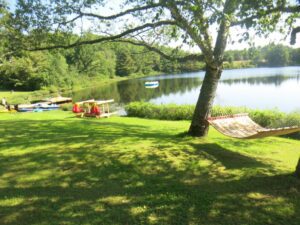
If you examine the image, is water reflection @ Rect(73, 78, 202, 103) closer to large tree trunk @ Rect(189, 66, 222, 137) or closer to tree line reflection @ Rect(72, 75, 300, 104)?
tree line reflection @ Rect(72, 75, 300, 104)

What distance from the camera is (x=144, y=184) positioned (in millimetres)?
5160

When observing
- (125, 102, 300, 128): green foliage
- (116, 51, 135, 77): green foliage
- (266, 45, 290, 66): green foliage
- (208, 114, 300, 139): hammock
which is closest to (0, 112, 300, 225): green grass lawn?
(208, 114, 300, 139): hammock

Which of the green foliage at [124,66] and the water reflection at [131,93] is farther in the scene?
the green foliage at [124,66]

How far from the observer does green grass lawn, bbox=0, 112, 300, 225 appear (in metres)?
4.06

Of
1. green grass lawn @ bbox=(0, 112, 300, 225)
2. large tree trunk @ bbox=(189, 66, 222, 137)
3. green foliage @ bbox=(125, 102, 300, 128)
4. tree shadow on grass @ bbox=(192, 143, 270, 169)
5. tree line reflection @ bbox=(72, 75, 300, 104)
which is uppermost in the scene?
large tree trunk @ bbox=(189, 66, 222, 137)

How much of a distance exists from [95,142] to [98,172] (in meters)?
2.53

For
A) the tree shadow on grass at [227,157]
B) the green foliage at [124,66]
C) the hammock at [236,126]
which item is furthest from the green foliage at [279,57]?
the tree shadow on grass at [227,157]

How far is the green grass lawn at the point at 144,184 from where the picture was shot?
4.06m

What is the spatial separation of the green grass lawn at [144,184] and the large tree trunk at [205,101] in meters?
0.90

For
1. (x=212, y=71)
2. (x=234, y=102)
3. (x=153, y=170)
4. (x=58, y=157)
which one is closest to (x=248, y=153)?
(x=212, y=71)

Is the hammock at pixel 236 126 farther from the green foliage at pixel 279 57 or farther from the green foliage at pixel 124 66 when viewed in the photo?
the green foliage at pixel 279 57

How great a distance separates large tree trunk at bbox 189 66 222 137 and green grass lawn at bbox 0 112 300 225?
899mm

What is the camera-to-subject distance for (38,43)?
395 inches

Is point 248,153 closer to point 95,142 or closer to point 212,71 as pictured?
point 212,71
